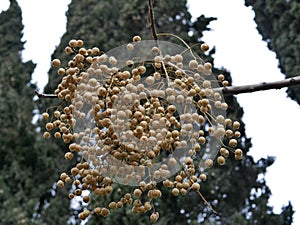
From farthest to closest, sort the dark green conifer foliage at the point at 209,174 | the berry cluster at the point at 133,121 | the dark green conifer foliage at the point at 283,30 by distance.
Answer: the dark green conifer foliage at the point at 283,30
the dark green conifer foliage at the point at 209,174
the berry cluster at the point at 133,121

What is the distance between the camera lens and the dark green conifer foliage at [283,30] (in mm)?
4273

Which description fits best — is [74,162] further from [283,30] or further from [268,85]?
[268,85]

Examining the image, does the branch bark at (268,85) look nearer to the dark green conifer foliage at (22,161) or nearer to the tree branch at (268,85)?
the tree branch at (268,85)

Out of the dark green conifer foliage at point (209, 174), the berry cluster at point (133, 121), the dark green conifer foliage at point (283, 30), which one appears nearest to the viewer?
the berry cluster at point (133, 121)

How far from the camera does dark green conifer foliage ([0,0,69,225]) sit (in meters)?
4.07

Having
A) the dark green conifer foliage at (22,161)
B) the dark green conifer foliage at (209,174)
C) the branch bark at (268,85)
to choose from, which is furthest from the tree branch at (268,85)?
the dark green conifer foliage at (22,161)

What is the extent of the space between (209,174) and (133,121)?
350cm

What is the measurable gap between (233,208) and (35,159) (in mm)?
1761

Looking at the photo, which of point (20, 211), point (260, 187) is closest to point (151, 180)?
point (20, 211)

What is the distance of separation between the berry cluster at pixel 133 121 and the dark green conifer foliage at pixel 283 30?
340cm

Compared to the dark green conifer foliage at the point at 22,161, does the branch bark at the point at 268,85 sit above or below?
below

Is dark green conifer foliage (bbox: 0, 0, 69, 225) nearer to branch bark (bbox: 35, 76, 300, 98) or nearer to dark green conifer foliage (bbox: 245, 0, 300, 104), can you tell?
dark green conifer foliage (bbox: 245, 0, 300, 104)

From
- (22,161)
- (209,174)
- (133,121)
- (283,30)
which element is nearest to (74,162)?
(22,161)

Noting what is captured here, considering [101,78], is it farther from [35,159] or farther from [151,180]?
[35,159]
